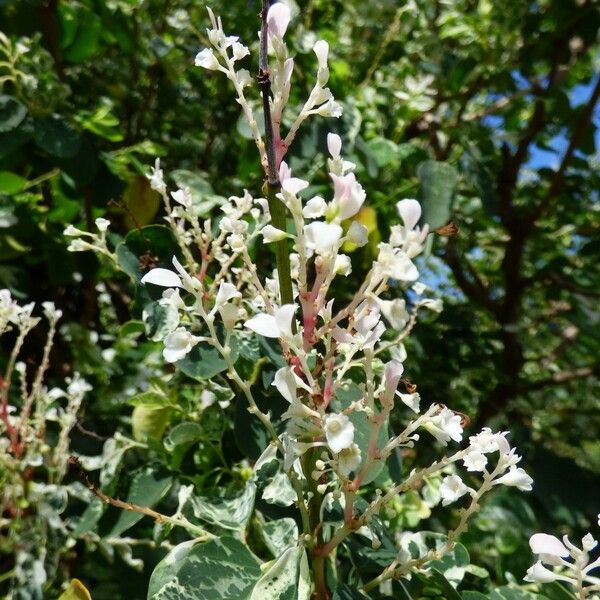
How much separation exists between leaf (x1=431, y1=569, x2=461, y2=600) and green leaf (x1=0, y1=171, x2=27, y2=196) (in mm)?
848

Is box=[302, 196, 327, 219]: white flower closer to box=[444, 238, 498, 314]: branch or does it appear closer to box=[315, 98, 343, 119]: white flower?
box=[315, 98, 343, 119]: white flower

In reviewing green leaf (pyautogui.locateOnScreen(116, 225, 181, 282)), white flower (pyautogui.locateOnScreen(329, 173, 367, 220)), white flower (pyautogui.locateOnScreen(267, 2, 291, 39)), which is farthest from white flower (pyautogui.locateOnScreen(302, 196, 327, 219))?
green leaf (pyautogui.locateOnScreen(116, 225, 181, 282))

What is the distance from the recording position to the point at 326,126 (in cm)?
108

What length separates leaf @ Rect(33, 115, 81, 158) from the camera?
1024 millimetres

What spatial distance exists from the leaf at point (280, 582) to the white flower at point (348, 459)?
0.31ft

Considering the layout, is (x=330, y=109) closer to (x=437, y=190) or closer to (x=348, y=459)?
(x=348, y=459)

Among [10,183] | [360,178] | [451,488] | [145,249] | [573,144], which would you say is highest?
[573,144]

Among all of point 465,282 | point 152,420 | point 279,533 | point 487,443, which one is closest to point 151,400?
point 152,420

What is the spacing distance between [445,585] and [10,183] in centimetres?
87

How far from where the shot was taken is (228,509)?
0.68 meters

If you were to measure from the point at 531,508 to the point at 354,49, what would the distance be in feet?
Result: 3.19

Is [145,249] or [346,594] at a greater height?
[145,249]

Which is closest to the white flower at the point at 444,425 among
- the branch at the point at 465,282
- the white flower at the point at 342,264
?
the white flower at the point at 342,264

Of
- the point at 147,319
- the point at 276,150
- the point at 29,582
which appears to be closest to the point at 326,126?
the point at 147,319
